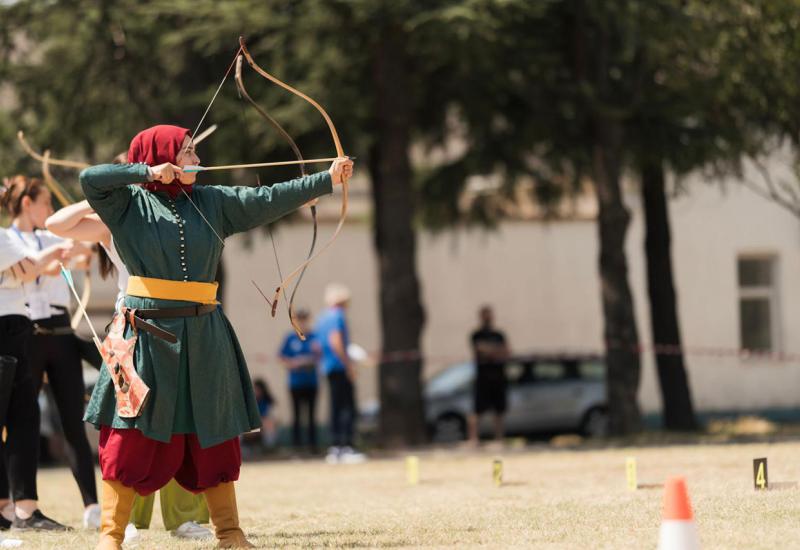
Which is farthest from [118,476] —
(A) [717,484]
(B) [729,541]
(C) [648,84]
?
(C) [648,84]

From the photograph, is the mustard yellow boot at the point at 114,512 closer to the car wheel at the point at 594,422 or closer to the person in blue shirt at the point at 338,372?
the person in blue shirt at the point at 338,372

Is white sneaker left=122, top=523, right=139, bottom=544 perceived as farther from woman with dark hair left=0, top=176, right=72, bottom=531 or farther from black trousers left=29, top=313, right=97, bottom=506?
black trousers left=29, top=313, right=97, bottom=506

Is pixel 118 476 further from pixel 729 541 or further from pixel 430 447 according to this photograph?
pixel 430 447

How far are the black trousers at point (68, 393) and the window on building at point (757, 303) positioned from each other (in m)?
22.7

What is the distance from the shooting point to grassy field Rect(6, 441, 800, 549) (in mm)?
6996

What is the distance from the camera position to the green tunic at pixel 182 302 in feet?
22.1

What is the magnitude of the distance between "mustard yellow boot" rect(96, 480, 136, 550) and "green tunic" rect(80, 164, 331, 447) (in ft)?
0.93

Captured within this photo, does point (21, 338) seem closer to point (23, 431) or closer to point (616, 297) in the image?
point (23, 431)

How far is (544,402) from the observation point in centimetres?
2205

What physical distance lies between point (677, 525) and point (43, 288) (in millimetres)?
4601

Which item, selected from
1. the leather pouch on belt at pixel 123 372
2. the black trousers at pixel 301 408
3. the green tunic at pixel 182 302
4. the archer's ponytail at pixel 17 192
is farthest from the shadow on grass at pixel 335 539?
the black trousers at pixel 301 408

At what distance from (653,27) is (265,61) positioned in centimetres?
475

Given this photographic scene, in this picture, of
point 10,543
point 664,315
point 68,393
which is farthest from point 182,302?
point 664,315

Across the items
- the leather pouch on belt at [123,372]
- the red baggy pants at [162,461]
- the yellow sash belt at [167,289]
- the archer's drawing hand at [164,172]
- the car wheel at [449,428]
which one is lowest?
the car wheel at [449,428]
